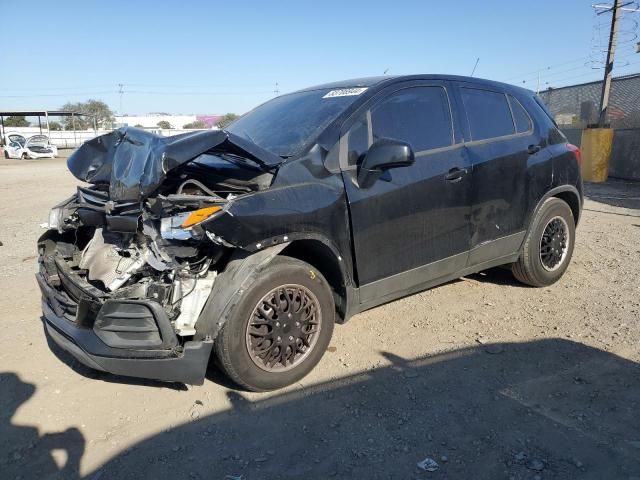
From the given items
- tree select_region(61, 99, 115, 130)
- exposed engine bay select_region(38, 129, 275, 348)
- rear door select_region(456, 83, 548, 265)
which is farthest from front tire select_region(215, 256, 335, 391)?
tree select_region(61, 99, 115, 130)

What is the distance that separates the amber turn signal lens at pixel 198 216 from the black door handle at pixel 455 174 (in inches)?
73.6

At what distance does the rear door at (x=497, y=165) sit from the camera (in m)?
4.07

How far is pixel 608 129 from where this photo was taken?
1360cm

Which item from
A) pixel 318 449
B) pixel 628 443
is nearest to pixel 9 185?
pixel 318 449

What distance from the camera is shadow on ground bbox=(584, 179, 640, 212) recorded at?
32.8 ft

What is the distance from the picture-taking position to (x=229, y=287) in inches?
113

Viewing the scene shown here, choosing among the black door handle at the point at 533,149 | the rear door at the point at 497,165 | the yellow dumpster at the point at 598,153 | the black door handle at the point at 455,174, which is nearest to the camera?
the black door handle at the point at 455,174

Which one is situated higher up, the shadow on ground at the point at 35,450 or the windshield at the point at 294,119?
the windshield at the point at 294,119

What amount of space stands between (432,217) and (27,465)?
2.94m

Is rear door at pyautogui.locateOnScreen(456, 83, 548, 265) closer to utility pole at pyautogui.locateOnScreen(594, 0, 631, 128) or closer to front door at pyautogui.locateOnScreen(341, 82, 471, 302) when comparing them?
front door at pyautogui.locateOnScreen(341, 82, 471, 302)

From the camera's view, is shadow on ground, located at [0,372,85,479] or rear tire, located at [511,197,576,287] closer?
shadow on ground, located at [0,372,85,479]

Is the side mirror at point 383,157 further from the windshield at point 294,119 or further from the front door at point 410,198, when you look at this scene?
the windshield at point 294,119

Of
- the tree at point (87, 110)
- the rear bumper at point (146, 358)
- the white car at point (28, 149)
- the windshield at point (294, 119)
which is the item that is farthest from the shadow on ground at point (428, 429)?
the tree at point (87, 110)

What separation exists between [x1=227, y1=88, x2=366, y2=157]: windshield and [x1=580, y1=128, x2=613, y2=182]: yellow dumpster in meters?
12.0
